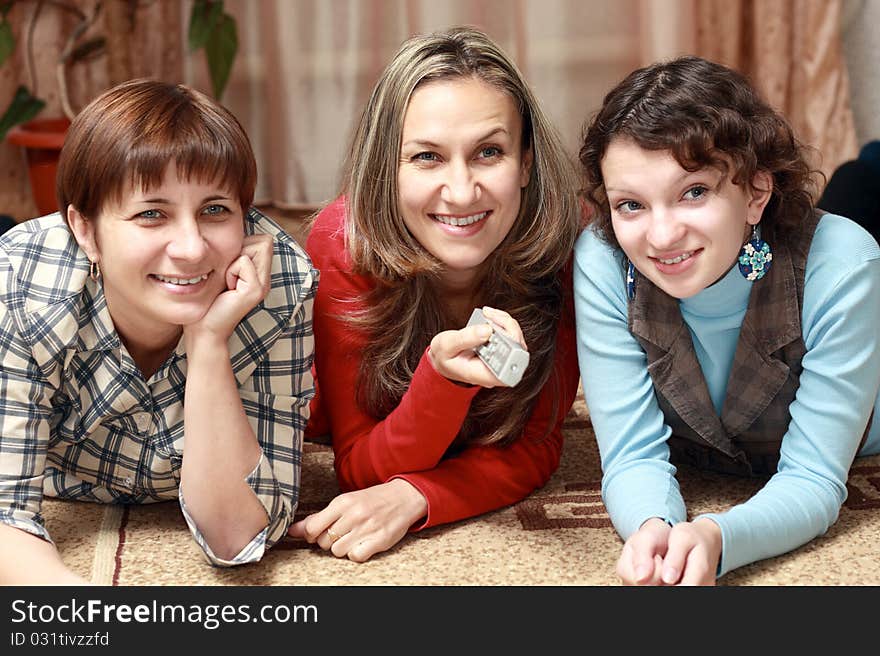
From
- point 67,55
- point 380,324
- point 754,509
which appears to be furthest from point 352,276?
point 67,55

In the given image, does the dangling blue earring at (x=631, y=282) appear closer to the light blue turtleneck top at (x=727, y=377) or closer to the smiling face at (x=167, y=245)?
the light blue turtleneck top at (x=727, y=377)

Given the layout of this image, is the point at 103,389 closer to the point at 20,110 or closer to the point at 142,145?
the point at 142,145

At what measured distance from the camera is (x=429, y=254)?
1354 mm

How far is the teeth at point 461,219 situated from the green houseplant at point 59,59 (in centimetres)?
143

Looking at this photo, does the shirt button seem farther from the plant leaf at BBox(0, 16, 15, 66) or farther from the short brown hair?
the plant leaf at BBox(0, 16, 15, 66)

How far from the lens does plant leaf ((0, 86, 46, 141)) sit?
104 inches

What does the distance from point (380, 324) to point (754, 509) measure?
489 millimetres

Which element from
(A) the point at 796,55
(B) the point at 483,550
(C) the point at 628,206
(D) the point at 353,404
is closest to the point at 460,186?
(C) the point at 628,206

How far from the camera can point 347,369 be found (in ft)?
4.56

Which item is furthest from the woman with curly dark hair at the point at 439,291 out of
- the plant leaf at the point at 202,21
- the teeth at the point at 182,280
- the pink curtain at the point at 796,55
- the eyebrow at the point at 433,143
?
the pink curtain at the point at 796,55

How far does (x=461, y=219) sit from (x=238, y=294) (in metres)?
0.29

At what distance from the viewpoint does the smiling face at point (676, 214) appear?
1.19m

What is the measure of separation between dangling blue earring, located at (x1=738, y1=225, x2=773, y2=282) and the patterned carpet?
1.00 ft

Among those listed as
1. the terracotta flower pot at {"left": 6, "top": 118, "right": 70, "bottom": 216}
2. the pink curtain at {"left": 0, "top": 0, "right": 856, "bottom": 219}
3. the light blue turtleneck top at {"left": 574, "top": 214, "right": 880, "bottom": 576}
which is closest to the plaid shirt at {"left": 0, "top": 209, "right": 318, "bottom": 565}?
the light blue turtleneck top at {"left": 574, "top": 214, "right": 880, "bottom": 576}
